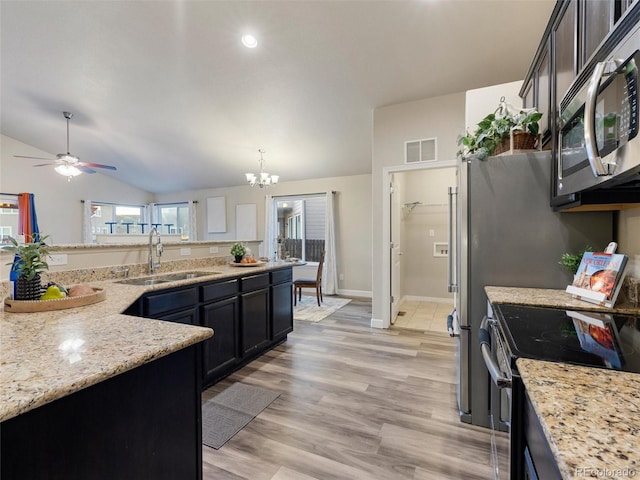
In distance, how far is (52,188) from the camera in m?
6.05

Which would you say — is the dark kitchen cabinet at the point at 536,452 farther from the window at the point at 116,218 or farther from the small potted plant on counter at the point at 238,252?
the window at the point at 116,218

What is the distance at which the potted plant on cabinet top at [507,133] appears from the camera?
182 cm

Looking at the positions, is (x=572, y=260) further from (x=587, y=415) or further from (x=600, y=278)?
(x=587, y=415)

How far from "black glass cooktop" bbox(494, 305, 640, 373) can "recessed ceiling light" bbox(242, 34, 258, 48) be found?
3.14m

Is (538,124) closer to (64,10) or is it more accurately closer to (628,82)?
(628,82)

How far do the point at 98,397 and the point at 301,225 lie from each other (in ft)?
19.4

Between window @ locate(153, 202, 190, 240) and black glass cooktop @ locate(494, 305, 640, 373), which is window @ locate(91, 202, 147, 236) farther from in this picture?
black glass cooktop @ locate(494, 305, 640, 373)

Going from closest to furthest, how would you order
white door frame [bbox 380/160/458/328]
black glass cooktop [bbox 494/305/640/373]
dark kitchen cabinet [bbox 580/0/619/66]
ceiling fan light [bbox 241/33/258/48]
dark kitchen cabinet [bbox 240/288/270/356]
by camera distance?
black glass cooktop [bbox 494/305/640/373], dark kitchen cabinet [bbox 580/0/619/66], dark kitchen cabinet [bbox 240/288/270/356], ceiling fan light [bbox 241/33/258/48], white door frame [bbox 380/160/458/328]

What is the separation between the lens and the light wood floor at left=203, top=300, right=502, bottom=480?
1589 millimetres

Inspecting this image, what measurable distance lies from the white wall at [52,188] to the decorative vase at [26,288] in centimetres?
566

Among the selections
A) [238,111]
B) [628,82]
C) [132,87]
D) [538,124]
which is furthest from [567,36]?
[132,87]

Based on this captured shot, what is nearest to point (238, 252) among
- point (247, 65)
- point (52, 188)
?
point (247, 65)

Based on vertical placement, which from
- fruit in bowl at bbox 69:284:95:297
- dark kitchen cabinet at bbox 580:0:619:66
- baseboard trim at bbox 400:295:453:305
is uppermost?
dark kitchen cabinet at bbox 580:0:619:66

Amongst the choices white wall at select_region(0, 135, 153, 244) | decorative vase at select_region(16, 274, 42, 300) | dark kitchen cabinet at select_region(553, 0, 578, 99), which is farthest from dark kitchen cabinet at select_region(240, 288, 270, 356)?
white wall at select_region(0, 135, 153, 244)
